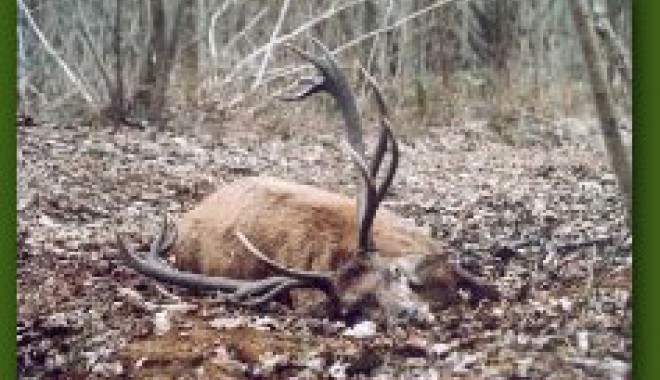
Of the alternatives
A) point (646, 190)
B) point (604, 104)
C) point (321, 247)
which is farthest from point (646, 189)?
point (321, 247)

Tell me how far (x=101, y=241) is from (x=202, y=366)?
2.01 feet

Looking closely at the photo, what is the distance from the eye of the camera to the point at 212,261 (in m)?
4.26

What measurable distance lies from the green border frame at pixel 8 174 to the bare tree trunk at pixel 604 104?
1.93 metres

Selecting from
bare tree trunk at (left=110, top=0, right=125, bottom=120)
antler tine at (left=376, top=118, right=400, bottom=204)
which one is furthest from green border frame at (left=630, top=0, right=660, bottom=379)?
bare tree trunk at (left=110, top=0, right=125, bottom=120)

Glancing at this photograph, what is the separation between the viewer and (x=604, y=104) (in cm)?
412

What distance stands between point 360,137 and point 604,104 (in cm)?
80

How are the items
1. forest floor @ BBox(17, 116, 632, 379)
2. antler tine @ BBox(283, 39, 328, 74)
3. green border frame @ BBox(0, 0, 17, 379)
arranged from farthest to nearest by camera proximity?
1. green border frame @ BBox(0, 0, 17, 379)
2. antler tine @ BBox(283, 39, 328, 74)
3. forest floor @ BBox(17, 116, 632, 379)

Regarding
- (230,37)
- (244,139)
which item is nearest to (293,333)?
(244,139)

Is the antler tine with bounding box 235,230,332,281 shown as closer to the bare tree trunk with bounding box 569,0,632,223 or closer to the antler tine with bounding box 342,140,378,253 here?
the antler tine with bounding box 342,140,378,253

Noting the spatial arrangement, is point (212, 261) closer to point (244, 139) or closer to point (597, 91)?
A: point (244, 139)

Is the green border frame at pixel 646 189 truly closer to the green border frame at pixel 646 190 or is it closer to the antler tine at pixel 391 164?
the green border frame at pixel 646 190

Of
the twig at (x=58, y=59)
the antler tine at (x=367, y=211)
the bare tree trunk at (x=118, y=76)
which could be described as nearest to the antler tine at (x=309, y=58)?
the antler tine at (x=367, y=211)

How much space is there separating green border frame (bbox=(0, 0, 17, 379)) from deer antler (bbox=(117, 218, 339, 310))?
40cm

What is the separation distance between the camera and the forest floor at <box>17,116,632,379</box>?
4.02m
